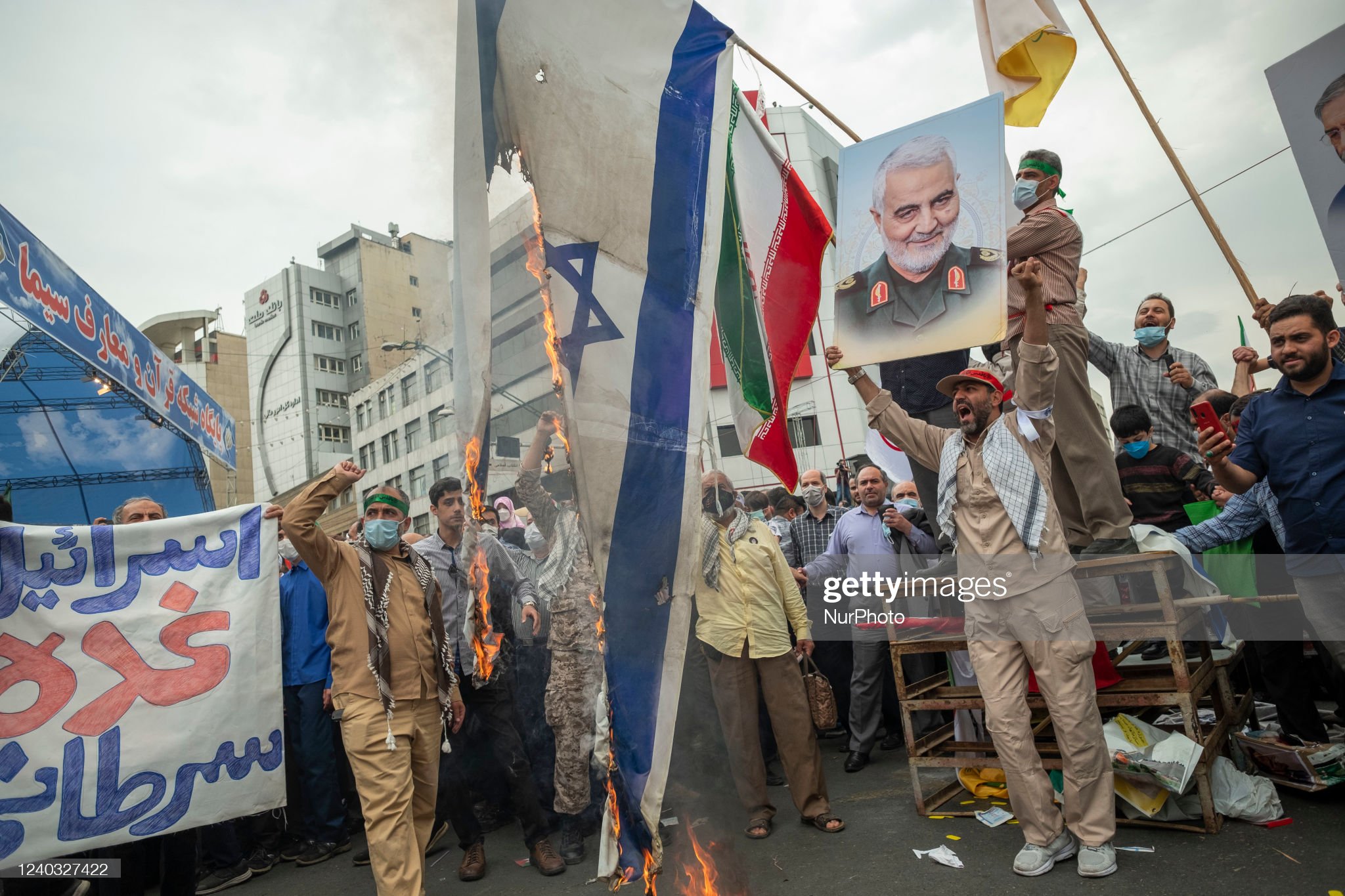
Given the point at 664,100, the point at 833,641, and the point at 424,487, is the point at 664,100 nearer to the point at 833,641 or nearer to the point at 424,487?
the point at 424,487

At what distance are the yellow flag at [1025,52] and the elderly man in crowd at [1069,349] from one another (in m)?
1.05

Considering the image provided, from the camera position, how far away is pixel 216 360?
1772 inches

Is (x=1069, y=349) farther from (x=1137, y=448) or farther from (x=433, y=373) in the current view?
(x=433, y=373)

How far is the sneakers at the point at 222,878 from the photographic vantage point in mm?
4574

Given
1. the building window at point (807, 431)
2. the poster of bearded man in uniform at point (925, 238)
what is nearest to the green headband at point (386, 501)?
the poster of bearded man in uniform at point (925, 238)

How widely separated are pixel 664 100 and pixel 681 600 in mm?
1288

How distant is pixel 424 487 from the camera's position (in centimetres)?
188

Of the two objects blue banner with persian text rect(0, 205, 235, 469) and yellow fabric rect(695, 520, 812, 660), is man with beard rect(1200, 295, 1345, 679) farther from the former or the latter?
blue banner with persian text rect(0, 205, 235, 469)

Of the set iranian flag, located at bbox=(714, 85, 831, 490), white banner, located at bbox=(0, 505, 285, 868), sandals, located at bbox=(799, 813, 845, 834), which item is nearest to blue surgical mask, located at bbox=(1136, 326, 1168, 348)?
iranian flag, located at bbox=(714, 85, 831, 490)

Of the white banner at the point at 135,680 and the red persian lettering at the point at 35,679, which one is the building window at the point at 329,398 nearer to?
the white banner at the point at 135,680

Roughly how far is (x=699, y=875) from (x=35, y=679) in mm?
3302

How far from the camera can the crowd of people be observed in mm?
3258

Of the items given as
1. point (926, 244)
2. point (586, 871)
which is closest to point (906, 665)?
point (586, 871)

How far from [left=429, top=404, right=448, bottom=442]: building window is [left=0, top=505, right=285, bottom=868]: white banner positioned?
9.77 ft
